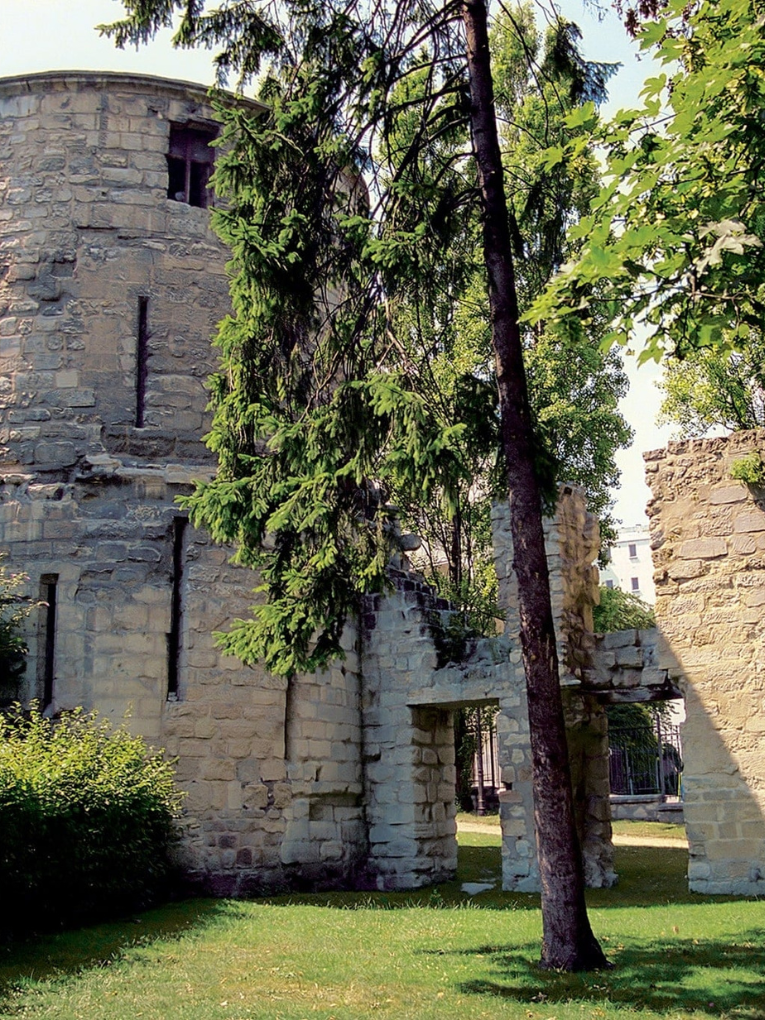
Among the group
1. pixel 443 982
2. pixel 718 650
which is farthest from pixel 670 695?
pixel 443 982

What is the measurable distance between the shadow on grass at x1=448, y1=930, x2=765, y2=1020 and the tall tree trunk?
0.85 feet

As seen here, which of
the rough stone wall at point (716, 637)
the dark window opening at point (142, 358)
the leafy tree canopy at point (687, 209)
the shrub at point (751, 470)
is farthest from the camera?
the dark window opening at point (142, 358)

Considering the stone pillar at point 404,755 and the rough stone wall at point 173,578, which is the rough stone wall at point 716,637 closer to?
the rough stone wall at point 173,578

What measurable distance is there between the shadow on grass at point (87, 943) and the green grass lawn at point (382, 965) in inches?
0.7

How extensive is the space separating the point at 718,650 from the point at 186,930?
5908 mm

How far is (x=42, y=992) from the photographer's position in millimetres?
7035

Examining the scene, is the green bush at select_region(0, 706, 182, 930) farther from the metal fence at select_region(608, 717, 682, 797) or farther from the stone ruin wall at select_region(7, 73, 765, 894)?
the metal fence at select_region(608, 717, 682, 797)

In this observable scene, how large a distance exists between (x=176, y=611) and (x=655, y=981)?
271 inches

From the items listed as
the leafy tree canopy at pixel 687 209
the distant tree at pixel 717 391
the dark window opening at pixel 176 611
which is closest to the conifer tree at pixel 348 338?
the leafy tree canopy at pixel 687 209

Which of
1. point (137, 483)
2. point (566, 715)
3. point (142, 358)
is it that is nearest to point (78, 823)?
point (137, 483)

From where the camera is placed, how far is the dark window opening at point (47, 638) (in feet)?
38.6

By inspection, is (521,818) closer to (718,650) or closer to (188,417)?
(718,650)

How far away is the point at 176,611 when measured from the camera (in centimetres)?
1224

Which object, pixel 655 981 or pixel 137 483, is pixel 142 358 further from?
pixel 655 981
